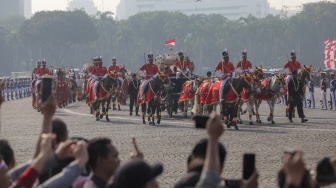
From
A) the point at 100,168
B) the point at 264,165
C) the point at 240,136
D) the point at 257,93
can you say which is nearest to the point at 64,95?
the point at 257,93

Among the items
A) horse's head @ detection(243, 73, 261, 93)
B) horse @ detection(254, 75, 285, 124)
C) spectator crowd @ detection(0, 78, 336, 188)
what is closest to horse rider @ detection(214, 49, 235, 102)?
horse's head @ detection(243, 73, 261, 93)

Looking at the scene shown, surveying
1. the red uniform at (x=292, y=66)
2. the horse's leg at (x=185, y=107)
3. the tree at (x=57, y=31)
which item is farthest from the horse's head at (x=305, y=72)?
the tree at (x=57, y=31)


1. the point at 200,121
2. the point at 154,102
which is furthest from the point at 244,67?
the point at 200,121

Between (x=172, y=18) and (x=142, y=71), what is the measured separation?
4645 inches

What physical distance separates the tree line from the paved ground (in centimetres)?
9844

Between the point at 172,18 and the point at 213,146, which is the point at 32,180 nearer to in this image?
the point at 213,146

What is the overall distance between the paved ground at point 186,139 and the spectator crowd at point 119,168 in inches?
257

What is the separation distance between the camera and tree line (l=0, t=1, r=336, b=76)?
130 m

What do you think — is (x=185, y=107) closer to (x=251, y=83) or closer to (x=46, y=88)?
(x=251, y=83)

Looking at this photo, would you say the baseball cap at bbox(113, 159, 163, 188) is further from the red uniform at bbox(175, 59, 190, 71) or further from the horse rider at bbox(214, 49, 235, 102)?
the red uniform at bbox(175, 59, 190, 71)

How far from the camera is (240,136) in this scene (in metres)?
22.1

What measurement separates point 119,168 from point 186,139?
15666mm

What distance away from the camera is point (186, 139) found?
847 inches

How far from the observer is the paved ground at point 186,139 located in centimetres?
1585
